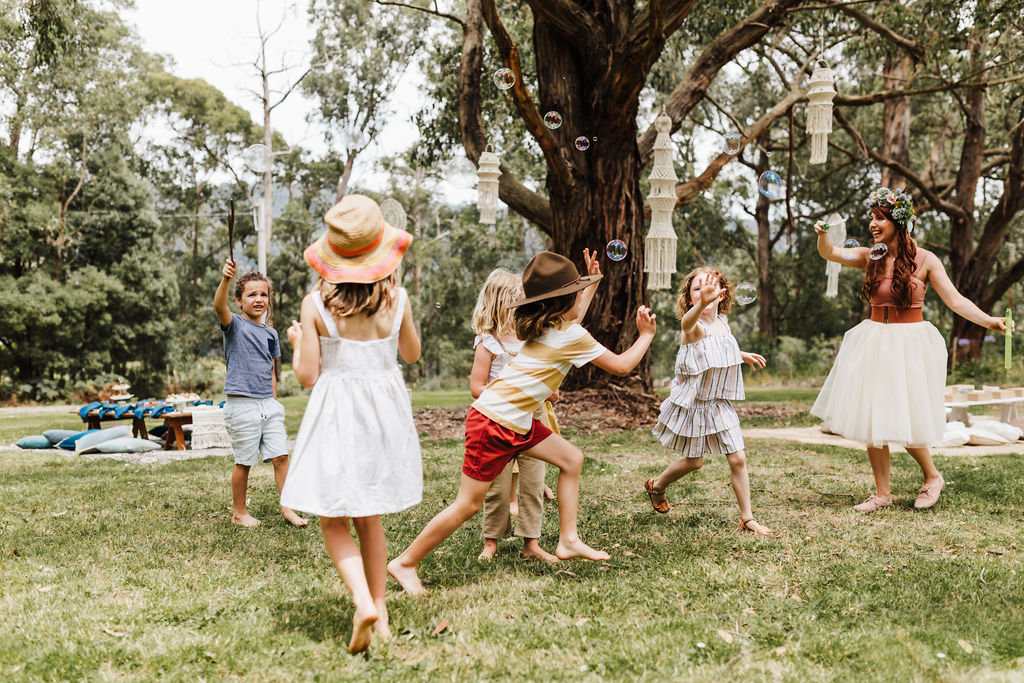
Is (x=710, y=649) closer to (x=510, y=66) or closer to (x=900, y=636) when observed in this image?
(x=900, y=636)

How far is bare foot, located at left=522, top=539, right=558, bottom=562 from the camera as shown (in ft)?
14.6

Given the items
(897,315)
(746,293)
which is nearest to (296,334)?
(746,293)

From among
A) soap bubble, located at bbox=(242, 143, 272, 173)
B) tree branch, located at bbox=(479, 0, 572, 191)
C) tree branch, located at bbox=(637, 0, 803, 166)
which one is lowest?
tree branch, located at bbox=(479, 0, 572, 191)

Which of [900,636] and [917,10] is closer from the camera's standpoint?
[900,636]

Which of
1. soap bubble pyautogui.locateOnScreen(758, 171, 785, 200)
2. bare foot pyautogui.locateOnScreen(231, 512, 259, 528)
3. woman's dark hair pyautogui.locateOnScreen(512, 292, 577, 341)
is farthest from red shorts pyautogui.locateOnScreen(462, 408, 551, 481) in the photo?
soap bubble pyautogui.locateOnScreen(758, 171, 785, 200)

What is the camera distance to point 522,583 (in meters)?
3.95

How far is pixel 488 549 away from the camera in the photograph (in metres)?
4.53

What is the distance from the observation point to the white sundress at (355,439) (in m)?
3.17

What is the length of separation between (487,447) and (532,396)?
328 mm

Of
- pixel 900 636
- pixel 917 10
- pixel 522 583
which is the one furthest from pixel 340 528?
pixel 917 10

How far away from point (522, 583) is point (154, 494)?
390 cm

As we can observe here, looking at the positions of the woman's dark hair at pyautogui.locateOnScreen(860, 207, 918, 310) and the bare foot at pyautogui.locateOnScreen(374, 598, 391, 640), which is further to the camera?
the woman's dark hair at pyautogui.locateOnScreen(860, 207, 918, 310)

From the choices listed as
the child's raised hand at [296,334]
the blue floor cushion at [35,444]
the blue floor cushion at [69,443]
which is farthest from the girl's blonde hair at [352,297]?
the blue floor cushion at [35,444]

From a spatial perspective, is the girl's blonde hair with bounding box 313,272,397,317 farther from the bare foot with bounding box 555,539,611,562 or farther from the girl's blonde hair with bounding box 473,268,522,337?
the bare foot with bounding box 555,539,611,562
